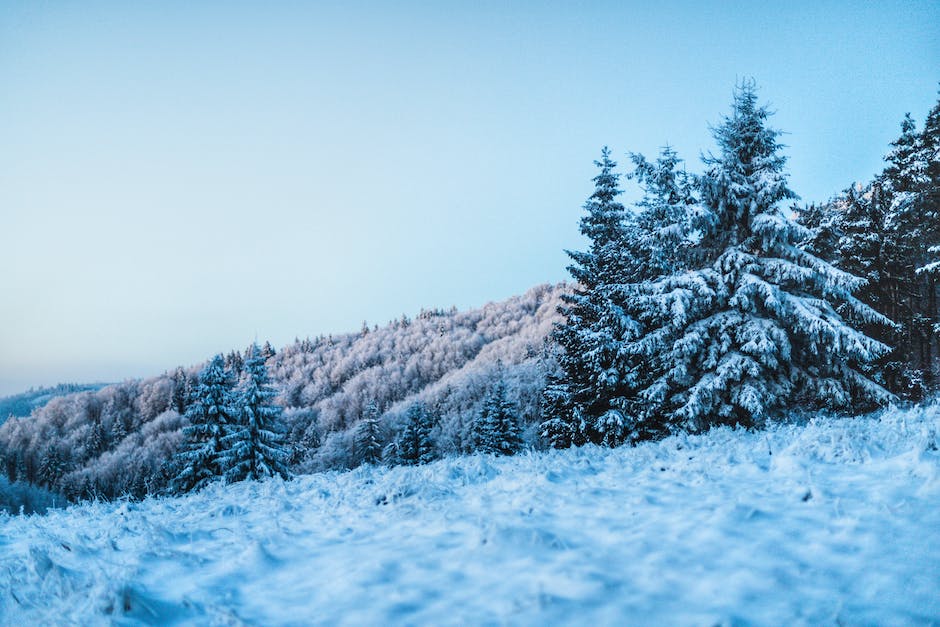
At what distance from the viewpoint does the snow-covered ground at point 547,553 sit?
344cm

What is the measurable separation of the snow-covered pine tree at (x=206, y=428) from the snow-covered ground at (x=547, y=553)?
65.3 ft

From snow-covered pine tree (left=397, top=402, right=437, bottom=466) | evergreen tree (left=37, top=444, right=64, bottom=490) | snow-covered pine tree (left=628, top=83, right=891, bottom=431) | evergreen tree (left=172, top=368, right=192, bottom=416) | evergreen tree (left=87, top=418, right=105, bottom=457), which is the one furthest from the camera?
evergreen tree (left=172, top=368, right=192, bottom=416)

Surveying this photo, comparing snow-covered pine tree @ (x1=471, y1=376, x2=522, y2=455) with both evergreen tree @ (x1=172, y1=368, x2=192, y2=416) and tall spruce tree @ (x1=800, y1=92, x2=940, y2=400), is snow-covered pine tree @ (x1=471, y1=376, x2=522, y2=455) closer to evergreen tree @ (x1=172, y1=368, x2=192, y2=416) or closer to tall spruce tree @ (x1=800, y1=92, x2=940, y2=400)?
tall spruce tree @ (x1=800, y1=92, x2=940, y2=400)

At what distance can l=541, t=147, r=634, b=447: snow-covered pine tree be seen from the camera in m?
17.5

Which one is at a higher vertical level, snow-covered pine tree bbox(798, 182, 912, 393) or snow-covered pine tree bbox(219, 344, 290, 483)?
snow-covered pine tree bbox(798, 182, 912, 393)

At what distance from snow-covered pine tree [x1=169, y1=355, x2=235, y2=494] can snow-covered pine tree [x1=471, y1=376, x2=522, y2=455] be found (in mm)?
16742

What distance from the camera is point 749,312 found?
14.7 metres

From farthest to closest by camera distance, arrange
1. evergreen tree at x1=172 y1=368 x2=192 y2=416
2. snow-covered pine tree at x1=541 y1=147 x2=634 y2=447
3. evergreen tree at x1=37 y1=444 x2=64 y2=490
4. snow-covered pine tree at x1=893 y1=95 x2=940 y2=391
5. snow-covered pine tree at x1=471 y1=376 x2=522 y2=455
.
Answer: evergreen tree at x1=172 y1=368 x2=192 y2=416 < evergreen tree at x1=37 y1=444 x2=64 y2=490 < snow-covered pine tree at x1=471 y1=376 x2=522 y2=455 < snow-covered pine tree at x1=893 y1=95 x2=940 y2=391 < snow-covered pine tree at x1=541 y1=147 x2=634 y2=447

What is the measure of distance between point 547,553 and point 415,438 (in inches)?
1470

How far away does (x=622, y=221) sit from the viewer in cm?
1945

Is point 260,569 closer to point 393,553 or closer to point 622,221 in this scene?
point 393,553

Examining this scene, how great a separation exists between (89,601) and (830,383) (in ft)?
55.6

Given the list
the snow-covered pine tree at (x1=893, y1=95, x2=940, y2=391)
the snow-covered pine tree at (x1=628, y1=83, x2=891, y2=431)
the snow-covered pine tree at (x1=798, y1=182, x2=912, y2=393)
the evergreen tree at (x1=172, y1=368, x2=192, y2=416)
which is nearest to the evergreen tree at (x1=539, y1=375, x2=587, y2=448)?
the snow-covered pine tree at (x1=628, y1=83, x2=891, y2=431)

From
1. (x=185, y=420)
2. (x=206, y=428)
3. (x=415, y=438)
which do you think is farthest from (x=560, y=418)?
(x=185, y=420)
